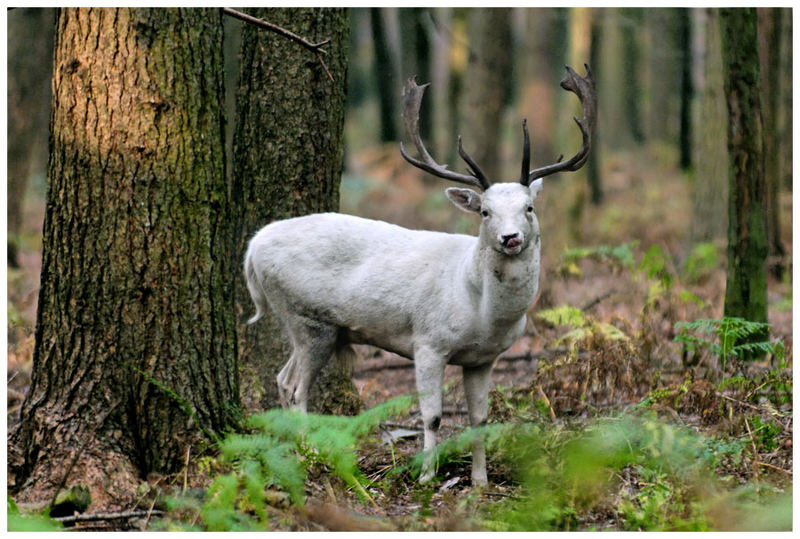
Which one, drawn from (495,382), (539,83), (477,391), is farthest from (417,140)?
(539,83)

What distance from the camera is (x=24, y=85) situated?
13.0 meters

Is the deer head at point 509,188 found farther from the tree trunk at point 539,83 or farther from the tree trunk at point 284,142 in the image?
the tree trunk at point 539,83

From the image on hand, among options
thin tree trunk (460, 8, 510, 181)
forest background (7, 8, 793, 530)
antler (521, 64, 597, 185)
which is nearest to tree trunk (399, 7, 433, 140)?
thin tree trunk (460, 8, 510, 181)

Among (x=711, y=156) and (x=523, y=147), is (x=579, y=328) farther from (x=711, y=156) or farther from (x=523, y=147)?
(x=711, y=156)

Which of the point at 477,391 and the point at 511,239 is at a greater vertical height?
the point at 511,239

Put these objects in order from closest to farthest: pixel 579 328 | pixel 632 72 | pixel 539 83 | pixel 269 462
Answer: pixel 269 462, pixel 579 328, pixel 539 83, pixel 632 72

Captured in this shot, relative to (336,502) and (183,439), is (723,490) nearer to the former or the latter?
(336,502)

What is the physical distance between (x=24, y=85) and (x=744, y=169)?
33.9 ft

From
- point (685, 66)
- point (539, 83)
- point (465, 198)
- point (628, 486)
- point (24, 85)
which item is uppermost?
point (685, 66)

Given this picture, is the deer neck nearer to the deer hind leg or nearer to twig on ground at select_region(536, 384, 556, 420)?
twig on ground at select_region(536, 384, 556, 420)

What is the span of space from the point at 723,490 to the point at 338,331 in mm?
3124

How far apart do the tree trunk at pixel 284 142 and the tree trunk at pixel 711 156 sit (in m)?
7.49

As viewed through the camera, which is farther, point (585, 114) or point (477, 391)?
point (477, 391)

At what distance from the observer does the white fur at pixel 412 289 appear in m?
6.05
